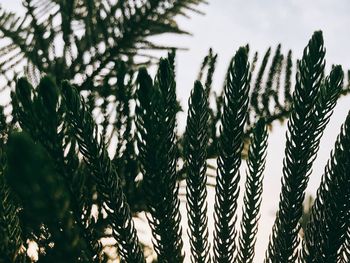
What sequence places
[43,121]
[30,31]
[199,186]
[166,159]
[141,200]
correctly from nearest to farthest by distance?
[43,121] → [166,159] → [199,186] → [141,200] → [30,31]

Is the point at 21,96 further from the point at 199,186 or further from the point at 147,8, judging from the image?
the point at 147,8

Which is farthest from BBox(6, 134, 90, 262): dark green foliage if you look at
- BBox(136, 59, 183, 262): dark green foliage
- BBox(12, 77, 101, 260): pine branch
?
BBox(136, 59, 183, 262): dark green foliage

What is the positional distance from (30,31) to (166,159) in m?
2.30

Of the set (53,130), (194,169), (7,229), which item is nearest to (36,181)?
(53,130)

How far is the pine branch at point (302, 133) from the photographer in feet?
4.48

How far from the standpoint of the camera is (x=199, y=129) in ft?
4.51

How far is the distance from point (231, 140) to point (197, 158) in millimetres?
111

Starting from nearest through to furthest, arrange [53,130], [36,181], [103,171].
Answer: [36,181] → [53,130] → [103,171]

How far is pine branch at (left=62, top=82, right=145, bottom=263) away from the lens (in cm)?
119

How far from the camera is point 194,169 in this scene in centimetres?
139

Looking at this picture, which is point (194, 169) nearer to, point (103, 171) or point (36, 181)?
point (103, 171)

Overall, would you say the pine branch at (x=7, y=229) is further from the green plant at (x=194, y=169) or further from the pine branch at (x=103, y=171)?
the pine branch at (x=103, y=171)

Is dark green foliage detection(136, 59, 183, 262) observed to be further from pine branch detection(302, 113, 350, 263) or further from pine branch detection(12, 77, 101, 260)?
pine branch detection(302, 113, 350, 263)

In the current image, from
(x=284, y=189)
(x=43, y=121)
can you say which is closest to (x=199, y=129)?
(x=284, y=189)
